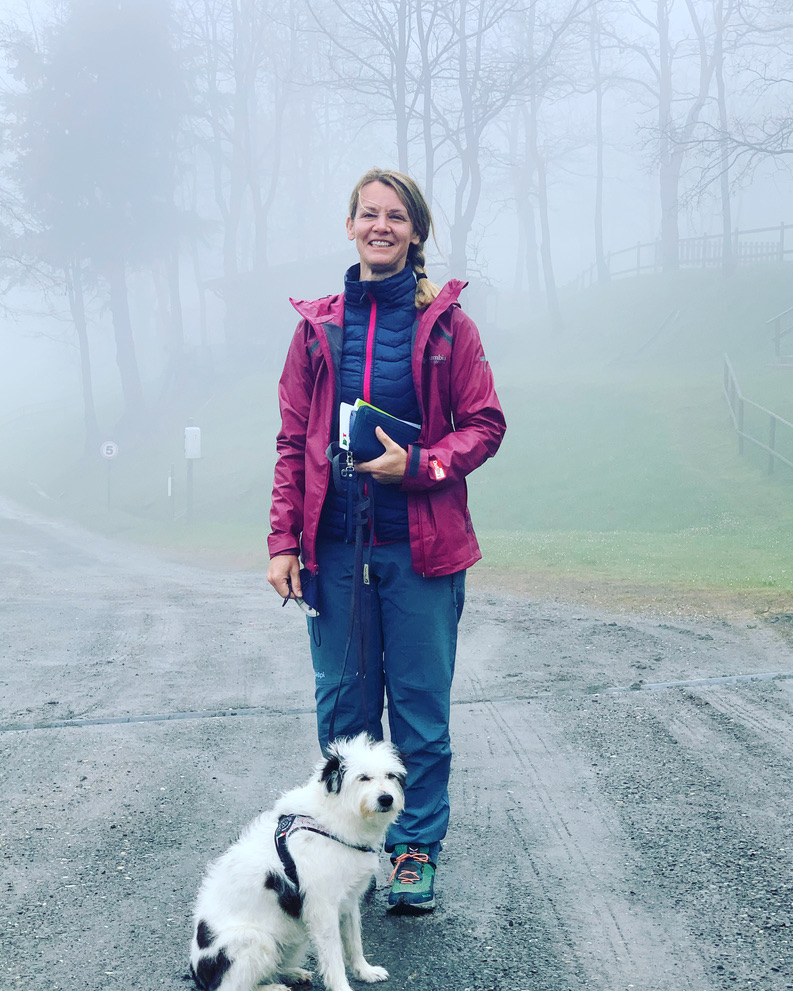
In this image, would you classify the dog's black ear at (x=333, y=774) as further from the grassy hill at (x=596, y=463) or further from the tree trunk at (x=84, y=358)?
the tree trunk at (x=84, y=358)

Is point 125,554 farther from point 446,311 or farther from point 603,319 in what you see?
point 603,319

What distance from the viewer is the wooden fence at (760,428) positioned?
1948cm

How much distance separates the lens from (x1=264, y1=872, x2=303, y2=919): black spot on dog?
302 cm

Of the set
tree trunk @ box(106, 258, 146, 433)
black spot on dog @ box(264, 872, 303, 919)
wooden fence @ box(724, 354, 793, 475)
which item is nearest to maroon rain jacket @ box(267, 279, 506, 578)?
black spot on dog @ box(264, 872, 303, 919)

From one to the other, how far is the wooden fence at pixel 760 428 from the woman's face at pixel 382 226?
16.1 m

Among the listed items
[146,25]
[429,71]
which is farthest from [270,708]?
[146,25]

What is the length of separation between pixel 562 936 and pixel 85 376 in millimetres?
37176

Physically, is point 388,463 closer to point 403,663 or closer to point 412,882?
point 403,663

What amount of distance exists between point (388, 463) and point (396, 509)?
26 centimetres

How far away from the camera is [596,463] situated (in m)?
22.5

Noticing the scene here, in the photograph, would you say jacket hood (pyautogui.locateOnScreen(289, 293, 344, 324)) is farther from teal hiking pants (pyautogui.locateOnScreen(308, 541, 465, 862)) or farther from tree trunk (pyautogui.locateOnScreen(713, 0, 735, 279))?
tree trunk (pyautogui.locateOnScreen(713, 0, 735, 279))

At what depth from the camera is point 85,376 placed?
3825cm

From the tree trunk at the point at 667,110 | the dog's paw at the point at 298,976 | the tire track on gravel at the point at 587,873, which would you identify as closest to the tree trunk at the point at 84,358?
the tree trunk at the point at 667,110

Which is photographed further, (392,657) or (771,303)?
(771,303)
